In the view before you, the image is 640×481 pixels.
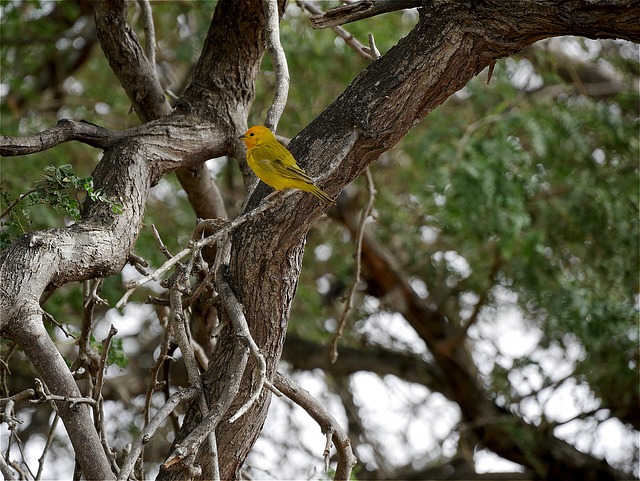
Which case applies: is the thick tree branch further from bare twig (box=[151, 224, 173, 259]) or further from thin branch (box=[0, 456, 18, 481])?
thin branch (box=[0, 456, 18, 481])

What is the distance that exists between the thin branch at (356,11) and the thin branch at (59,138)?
78 centimetres

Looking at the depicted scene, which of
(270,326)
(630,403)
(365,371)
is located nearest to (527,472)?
(630,403)

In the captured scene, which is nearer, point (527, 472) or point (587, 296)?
point (587, 296)

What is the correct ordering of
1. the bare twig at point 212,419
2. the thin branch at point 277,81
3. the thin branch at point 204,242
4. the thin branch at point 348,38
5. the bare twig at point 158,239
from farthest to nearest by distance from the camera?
the thin branch at point 348,38 < the thin branch at point 277,81 < the bare twig at point 158,239 < the bare twig at point 212,419 < the thin branch at point 204,242

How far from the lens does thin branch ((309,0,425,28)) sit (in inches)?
94.3

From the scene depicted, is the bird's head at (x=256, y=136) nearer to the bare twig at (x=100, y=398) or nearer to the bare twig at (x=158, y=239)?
the bare twig at (x=158, y=239)

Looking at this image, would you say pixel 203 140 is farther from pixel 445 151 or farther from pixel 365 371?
pixel 365 371

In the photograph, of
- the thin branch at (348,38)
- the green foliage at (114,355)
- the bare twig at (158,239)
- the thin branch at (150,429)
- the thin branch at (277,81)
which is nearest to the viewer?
the thin branch at (150,429)

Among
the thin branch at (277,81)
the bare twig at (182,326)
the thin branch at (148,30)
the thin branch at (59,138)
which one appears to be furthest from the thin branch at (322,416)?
the thin branch at (148,30)

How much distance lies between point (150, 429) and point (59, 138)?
975mm

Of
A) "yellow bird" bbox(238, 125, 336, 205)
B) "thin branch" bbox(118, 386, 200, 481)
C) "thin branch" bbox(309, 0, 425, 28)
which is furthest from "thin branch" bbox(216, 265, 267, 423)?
"thin branch" bbox(309, 0, 425, 28)

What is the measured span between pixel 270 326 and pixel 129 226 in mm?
491

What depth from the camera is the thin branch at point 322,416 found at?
2.66 m

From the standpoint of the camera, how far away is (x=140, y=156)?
2650 millimetres
